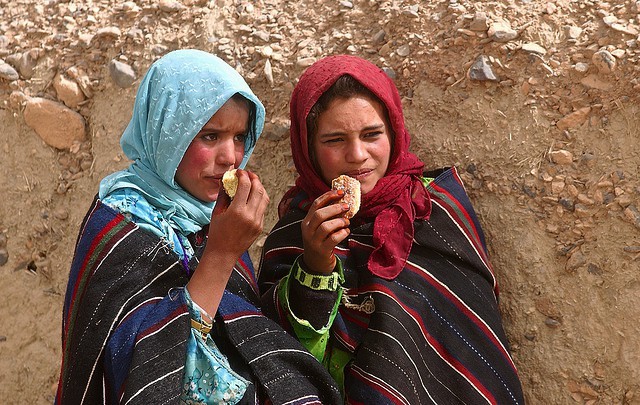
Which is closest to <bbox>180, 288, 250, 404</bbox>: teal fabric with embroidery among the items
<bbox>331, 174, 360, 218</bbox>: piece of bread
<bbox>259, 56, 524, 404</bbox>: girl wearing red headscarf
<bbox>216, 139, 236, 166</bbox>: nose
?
<bbox>259, 56, 524, 404</bbox>: girl wearing red headscarf

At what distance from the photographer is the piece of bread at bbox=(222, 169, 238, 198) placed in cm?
262

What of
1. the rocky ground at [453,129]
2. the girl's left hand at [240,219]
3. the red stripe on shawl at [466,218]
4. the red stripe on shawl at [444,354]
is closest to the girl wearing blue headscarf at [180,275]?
the girl's left hand at [240,219]

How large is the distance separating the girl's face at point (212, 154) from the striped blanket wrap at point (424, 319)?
0.42 metres

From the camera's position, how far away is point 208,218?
9.42ft

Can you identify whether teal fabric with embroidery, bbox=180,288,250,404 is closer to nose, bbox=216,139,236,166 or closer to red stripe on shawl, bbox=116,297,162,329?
red stripe on shawl, bbox=116,297,162,329

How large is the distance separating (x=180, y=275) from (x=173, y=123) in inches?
19.0

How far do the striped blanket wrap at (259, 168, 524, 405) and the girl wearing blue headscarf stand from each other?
206mm

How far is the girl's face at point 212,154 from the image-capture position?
9.16ft

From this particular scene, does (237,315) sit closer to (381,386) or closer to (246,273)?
(246,273)

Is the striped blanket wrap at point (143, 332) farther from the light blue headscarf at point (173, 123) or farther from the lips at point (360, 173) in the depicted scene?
the lips at point (360, 173)

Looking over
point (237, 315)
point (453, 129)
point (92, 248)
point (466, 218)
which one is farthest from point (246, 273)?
point (453, 129)

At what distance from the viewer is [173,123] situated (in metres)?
2.74

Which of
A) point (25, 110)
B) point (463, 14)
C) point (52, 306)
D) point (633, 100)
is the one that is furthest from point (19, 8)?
point (633, 100)

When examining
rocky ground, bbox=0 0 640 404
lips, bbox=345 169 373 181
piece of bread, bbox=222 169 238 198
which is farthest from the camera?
rocky ground, bbox=0 0 640 404
